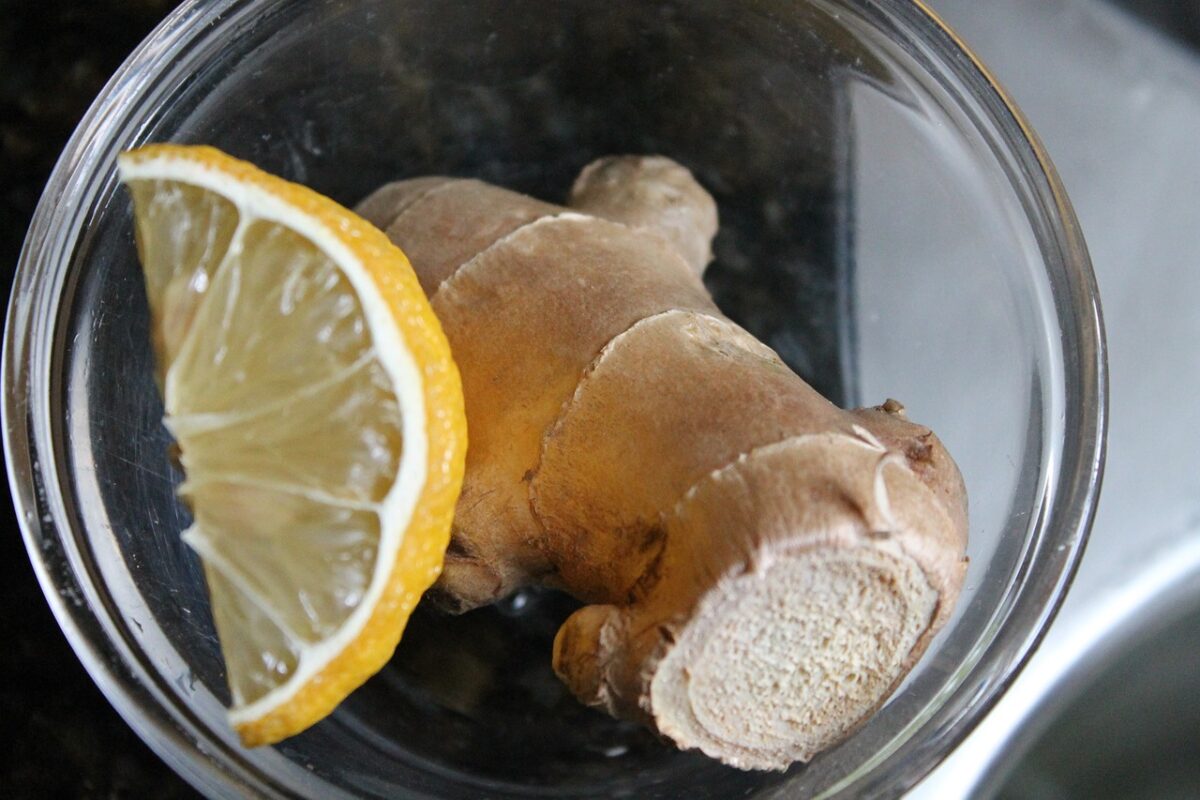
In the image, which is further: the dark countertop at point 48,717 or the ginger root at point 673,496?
the dark countertop at point 48,717

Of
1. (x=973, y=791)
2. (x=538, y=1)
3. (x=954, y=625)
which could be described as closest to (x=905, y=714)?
(x=954, y=625)

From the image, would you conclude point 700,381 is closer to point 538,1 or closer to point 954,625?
point 954,625

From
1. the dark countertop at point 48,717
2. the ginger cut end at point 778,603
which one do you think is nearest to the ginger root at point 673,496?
the ginger cut end at point 778,603

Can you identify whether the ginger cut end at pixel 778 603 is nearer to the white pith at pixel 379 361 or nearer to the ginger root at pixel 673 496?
the ginger root at pixel 673 496

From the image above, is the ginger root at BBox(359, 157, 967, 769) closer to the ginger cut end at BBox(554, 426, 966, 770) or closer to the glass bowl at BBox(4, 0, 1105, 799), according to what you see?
the ginger cut end at BBox(554, 426, 966, 770)

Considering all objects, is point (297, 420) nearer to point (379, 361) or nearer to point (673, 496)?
point (379, 361)

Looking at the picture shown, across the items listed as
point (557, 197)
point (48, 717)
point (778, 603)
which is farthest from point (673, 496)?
point (48, 717)

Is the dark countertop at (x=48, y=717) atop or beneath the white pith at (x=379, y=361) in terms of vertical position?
beneath
